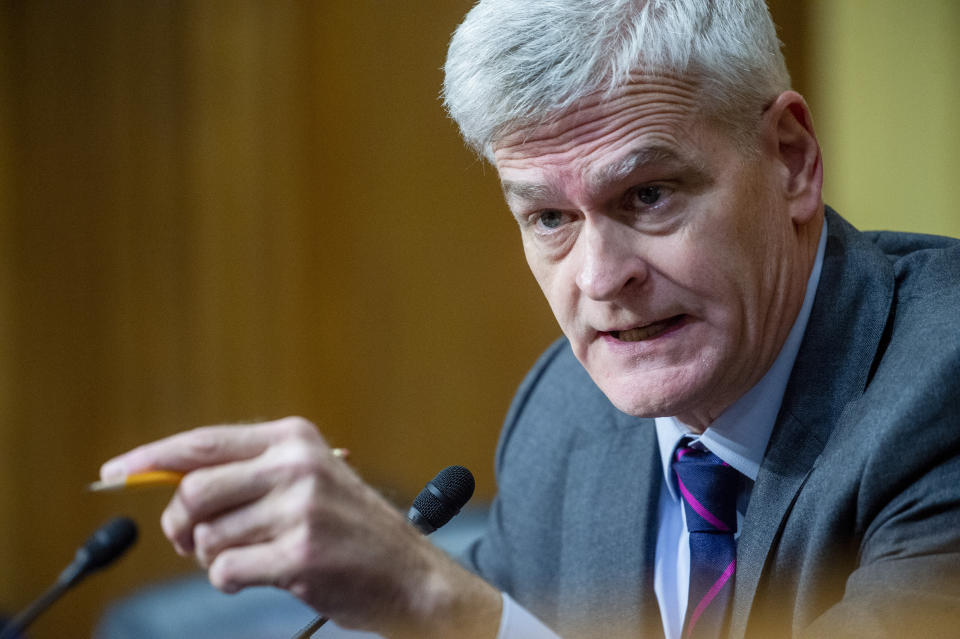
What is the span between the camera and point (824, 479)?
3.81 ft

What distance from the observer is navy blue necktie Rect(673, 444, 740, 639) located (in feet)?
4.16

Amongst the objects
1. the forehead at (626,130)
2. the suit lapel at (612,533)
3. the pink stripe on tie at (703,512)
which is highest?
the forehead at (626,130)

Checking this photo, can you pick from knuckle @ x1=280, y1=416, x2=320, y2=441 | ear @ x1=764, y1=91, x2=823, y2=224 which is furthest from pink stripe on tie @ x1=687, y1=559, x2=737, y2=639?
knuckle @ x1=280, y1=416, x2=320, y2=441

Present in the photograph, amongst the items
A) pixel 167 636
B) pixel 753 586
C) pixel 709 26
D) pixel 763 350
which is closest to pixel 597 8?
pixel 709 26

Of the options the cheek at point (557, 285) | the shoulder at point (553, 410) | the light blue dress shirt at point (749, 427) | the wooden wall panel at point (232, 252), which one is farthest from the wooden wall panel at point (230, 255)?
the cheek at point (557, 285)

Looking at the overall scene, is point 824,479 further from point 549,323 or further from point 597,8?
point 549,323

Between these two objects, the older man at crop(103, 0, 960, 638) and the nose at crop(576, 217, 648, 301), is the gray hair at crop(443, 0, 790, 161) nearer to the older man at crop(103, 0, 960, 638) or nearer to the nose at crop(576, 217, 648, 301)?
the older man at crop(103, 0, 960, 638)

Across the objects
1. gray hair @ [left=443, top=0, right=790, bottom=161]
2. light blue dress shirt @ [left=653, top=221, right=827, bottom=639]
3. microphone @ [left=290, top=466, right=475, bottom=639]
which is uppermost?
gray hair @ [left=443, top=0, right=790, bottom=161]

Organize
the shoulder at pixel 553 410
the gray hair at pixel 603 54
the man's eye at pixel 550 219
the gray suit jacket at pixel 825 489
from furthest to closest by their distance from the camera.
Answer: the shoulder at pixel 553 410, the man's eye at pixel 550 219, the gray hair at pixel 603 54, the gray suit jacket at pixel 825 489

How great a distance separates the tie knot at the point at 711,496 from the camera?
132 centimetres

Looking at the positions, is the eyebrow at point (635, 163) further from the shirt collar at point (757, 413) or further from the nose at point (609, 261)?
the shirt collar at point (757, 413)

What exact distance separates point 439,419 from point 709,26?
8.02 feet

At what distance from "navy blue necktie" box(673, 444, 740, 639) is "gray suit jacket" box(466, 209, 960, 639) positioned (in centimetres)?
4

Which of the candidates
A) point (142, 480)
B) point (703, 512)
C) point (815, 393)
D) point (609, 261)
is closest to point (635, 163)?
point (609, 261)
